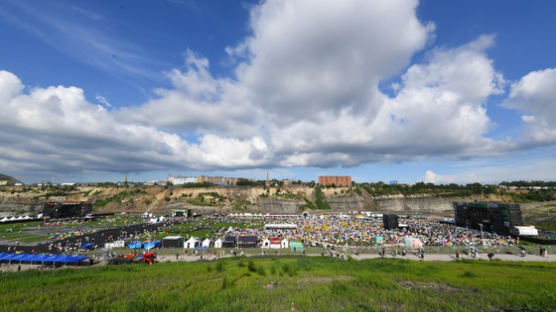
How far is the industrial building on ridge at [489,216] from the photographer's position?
5122 cm

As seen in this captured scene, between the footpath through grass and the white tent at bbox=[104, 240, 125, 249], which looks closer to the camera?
the footpath through grass

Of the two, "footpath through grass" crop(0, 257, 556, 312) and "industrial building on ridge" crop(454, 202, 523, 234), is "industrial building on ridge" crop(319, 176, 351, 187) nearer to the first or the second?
"industrial building on ridge" crop(454, 202, 523, 234)

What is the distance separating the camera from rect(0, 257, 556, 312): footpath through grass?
14.8 m

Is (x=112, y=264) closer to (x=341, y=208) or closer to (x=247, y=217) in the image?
(x=247, y=217)

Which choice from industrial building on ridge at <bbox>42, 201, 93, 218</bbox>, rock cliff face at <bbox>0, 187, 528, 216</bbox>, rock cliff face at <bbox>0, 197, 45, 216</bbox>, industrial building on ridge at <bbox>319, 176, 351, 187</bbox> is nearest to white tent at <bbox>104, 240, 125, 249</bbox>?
rock cliff face at <bbox>0, 187, 528, 216</bbox>

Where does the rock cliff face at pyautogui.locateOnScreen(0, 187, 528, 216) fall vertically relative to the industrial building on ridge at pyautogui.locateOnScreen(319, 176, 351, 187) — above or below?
below

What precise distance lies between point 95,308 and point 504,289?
1137 inches

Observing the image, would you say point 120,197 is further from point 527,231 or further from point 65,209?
point 527,231

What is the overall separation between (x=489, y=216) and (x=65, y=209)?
134 m

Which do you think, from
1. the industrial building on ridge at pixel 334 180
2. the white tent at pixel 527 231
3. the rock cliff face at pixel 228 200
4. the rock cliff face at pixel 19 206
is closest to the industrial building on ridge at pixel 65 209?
the rock cliff face at pixel 228 200

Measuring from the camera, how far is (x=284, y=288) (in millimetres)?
18328

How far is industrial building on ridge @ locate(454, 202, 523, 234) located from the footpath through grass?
31339 mm

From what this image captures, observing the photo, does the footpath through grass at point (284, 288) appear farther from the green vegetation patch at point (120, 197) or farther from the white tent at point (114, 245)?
the green vegetation patch at point (120, 197)

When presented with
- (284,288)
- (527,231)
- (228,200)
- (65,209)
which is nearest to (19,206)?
(65,209)
